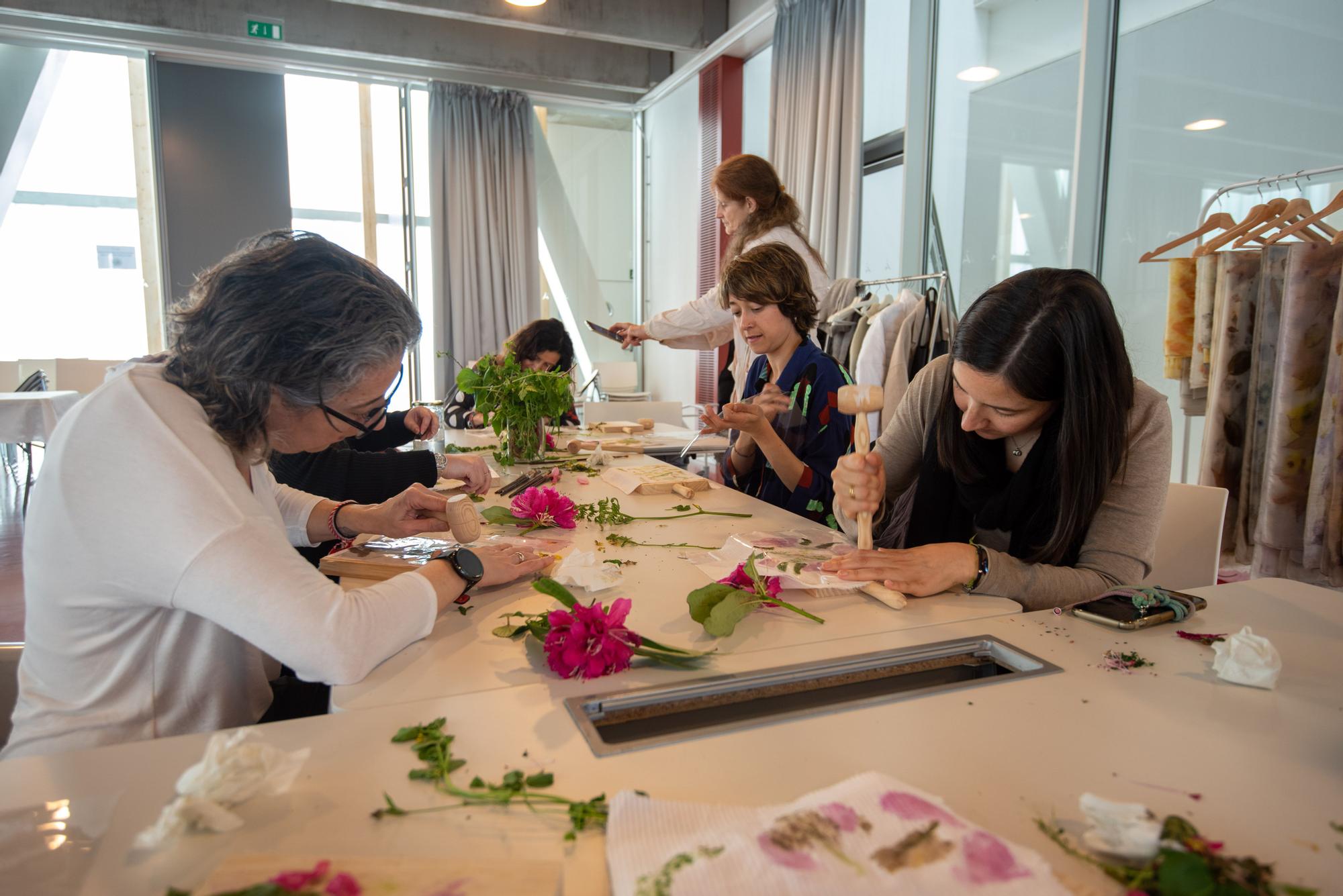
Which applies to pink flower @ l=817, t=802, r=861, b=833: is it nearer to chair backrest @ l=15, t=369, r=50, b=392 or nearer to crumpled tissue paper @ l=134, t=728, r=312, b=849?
crumpled tissue paper @ l=134, t=728, r=312, b=849

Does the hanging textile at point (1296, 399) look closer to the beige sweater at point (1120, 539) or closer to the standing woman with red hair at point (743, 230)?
the beige sweater at point (1120, 539)

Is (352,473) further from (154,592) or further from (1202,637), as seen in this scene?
(1202,637)

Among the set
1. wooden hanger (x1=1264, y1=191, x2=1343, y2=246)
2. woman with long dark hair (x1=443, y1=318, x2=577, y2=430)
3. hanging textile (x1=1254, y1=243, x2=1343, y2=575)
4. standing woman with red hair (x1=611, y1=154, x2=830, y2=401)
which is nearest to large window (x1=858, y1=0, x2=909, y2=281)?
standing woman with red hair (x1=611, y1=154, x2=830, y2=401)

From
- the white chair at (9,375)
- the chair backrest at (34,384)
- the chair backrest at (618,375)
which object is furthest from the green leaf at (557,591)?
the white chair at (9,375)

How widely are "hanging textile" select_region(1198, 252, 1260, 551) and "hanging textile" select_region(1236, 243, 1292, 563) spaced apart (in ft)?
0.08

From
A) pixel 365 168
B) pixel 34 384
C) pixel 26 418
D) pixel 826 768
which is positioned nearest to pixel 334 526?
pixel 826 768

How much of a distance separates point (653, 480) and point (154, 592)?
4.76ft

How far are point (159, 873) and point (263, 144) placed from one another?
7297 millimetres

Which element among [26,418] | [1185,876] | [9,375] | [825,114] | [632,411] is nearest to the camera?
[1185,876]

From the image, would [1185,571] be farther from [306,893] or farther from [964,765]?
[306,893]

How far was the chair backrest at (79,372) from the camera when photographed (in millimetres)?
5707

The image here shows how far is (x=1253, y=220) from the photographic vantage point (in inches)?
96.5

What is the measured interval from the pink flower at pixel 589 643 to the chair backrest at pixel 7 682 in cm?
79

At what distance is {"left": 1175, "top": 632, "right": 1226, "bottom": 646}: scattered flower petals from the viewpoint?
1.09 meters
